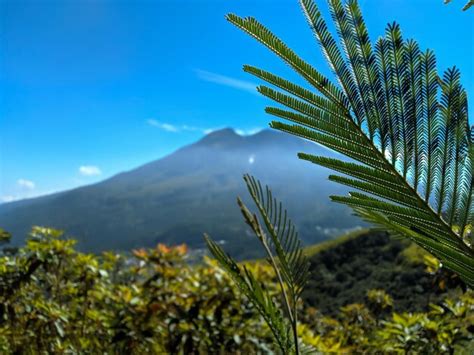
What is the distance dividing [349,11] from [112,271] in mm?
5191

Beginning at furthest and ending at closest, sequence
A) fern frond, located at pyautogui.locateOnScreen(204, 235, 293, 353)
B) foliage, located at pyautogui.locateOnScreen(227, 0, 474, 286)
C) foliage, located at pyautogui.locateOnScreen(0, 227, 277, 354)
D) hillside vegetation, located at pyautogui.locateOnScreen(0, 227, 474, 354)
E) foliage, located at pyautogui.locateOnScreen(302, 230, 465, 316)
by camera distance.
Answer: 1. foliage, located at pyautogui.locateOnScreen(302, 230, 465, 316)
2. foliage, located at pyautogui.locateOnScreen(0, 227, 277, 354)
3. hillside vegetation, located at pyautogui.locateOnScreen(0, 227, 474, 354)
4. fern frond, located at pyautogui.locateOnScreen(204, 235, 293, 353)
5. foliage, located at pyautogui.locateOnScreen(227, 0, 474, 286)

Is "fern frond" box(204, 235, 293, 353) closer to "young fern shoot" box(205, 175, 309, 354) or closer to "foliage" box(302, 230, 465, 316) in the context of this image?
"young fern shoot" box(205, 175, 309, 354)

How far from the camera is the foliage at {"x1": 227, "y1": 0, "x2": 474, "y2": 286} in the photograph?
1115mm

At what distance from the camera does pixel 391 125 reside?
1185 mm

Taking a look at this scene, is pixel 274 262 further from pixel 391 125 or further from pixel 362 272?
pixel 362 272

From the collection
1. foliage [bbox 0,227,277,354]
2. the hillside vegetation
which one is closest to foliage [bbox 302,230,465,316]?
the hillside vegetation

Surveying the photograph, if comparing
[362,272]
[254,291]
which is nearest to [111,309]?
[254,291]

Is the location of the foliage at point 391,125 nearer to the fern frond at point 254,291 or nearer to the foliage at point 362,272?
the fern frond at point 254,291

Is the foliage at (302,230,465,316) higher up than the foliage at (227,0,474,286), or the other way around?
the foliage at (227,0,474,286)

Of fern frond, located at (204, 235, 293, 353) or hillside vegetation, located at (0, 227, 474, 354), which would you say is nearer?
fern frond, located at (204, 235, 293, 353)

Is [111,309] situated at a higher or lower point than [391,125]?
lower

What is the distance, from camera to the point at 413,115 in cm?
114

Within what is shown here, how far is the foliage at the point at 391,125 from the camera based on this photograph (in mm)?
1115

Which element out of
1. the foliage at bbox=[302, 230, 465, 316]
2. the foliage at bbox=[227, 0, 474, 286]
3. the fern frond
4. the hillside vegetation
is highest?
the foliage at bbox=[227, 0, 474, 286]
